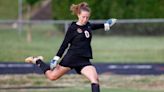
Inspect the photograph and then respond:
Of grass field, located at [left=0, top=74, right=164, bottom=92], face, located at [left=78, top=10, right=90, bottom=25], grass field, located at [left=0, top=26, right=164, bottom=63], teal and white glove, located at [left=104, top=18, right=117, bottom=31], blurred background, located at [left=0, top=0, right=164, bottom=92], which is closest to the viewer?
face, located at [left=78, top=10, right=90, bottom=25]

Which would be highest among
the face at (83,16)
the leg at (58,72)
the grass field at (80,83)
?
the face at (83,16)

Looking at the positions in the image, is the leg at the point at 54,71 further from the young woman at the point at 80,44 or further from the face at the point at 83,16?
the face at the point at 83,16

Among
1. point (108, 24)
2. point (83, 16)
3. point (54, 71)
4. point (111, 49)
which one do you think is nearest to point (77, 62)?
point (54, 71)

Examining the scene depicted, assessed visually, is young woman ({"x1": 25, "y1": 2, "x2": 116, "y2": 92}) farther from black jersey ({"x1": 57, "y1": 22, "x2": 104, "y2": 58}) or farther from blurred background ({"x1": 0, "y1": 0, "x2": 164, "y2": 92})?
blurred background ({"x1": 0, "y1": 0, "x2": 164, "y2": 92})

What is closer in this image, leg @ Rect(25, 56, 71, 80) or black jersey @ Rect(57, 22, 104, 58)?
black jersey @ Rect(57, 22, 104, 58)

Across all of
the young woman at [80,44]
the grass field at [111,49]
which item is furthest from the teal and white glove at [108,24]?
the grass field at [111,49]

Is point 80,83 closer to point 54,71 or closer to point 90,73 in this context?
point 54,71

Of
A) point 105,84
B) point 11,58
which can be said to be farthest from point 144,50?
point 105,84

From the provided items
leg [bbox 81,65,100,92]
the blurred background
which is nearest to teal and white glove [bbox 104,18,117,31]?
leg [bbox 81,65,100,92]

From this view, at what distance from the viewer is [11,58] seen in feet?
67.8

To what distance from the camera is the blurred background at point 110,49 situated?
16656 mm

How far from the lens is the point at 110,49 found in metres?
24.5

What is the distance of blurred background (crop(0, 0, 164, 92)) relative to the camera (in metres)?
16.7

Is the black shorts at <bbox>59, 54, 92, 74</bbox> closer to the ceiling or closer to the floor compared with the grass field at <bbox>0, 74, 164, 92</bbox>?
closer to the ceiling
